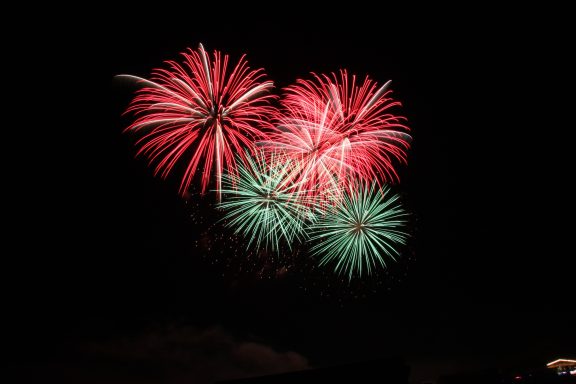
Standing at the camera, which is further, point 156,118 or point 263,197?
point 263,197

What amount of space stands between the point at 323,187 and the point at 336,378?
326 inches

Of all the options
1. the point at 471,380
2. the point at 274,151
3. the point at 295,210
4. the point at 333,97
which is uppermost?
the point at 333,97

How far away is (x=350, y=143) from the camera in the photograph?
1795cm

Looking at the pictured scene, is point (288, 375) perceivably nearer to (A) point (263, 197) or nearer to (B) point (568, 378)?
(A) point (263, 197)

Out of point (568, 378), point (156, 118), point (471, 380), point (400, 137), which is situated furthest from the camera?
point (471, 380)

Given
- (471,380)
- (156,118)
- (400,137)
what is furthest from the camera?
(471,380)

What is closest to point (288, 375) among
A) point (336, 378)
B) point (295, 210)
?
point (336, 378)

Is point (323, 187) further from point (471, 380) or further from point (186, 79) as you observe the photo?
point (471, 380)

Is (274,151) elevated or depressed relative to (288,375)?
elevated

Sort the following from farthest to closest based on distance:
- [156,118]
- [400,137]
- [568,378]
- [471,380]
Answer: [471,380] → [568,378] → [400,137] → [156,118]

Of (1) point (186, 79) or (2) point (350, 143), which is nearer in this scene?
(1) point (186, 79)

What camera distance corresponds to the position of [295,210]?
58.9 feet

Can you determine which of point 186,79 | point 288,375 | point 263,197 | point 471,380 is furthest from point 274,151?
point 471,380

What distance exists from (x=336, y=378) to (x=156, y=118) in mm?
13185
